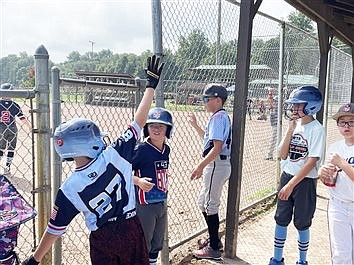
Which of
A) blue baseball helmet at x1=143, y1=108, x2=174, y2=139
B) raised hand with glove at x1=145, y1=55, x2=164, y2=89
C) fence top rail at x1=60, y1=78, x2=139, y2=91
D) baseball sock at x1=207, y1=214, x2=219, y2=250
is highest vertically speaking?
raised hand with glove at x1=145, y1=55, x2=164, y2=89

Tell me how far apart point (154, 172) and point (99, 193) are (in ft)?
3.44

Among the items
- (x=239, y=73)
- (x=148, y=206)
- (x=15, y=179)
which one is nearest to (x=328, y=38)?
(x=239, y=73)

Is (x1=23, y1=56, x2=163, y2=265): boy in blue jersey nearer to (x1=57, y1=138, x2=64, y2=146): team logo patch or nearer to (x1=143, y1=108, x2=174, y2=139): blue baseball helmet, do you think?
(x1=57, y1=138, x2=64, y2=146): team logo patch

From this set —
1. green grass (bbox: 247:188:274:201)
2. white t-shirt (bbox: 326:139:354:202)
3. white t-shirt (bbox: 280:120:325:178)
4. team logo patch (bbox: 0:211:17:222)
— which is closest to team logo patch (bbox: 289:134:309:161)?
white t-shirt (bbox: 280:120:325:178)

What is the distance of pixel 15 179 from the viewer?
284 inches

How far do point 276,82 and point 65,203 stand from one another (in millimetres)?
5387

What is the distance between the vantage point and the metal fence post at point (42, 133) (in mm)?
2709

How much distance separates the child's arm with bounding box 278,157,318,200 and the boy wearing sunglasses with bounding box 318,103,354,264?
0.37 metres

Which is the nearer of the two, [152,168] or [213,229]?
[152,168]

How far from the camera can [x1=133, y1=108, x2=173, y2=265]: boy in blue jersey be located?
11.0 ft

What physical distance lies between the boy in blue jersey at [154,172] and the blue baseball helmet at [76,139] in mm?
1027

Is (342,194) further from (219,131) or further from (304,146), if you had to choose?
(219,131)

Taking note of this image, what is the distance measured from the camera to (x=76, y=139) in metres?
2.26

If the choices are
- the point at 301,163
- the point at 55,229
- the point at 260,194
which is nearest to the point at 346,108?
the point at 301,163
